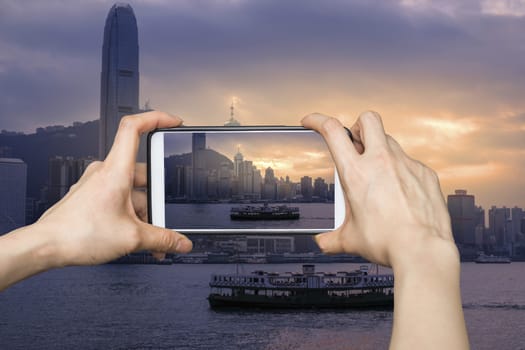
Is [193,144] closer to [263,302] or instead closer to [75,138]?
[263,302]

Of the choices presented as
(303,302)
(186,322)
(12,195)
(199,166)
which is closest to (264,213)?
(199,166)

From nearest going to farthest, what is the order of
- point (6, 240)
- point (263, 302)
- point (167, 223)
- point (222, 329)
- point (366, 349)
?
point (6, 240)
point (167, 223)
point (366, 349)
point (222, 329)
point (263, 302)

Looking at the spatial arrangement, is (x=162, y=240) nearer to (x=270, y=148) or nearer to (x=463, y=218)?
(x=270, y=148)

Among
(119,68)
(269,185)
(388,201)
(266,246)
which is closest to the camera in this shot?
(388,201)

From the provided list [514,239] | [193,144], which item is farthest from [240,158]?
[514,239]

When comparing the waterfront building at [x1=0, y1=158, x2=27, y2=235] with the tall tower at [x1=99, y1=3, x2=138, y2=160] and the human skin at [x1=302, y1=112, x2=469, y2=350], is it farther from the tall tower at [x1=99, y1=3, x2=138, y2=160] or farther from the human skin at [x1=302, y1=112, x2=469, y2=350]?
the human skin at [x1=302, y1=112, x2=469, y2=350]

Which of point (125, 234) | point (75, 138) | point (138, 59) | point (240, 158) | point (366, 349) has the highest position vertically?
point (138, 59)

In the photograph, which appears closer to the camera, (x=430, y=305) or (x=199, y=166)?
(x=430, y=305)

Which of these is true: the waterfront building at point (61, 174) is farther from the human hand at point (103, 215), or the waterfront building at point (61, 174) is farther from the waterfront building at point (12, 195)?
the human hand at point (103, 215)
